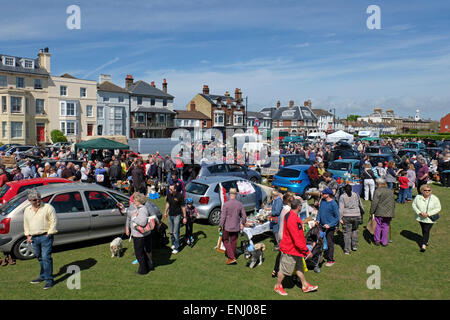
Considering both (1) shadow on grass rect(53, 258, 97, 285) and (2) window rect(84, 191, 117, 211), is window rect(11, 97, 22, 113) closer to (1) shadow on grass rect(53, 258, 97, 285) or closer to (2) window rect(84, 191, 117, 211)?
(2) window rect(84, 191, 117, 211)

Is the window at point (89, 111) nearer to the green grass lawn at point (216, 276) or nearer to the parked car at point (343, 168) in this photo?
the parked car at point (343, 168)

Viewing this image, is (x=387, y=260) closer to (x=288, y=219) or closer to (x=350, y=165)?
(x=288, y=219)

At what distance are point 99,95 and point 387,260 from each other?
171 feet

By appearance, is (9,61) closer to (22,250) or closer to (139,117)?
(139,117)

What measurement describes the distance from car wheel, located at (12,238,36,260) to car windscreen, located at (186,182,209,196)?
505 cm

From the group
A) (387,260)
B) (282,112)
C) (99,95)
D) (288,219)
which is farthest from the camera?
(282,112)

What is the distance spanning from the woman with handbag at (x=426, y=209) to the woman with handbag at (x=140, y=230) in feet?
23.1

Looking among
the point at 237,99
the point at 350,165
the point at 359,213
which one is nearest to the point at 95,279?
the point at 359,213

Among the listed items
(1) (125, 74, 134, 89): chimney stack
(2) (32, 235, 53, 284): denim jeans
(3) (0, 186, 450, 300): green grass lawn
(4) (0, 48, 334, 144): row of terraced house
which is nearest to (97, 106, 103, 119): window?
(4) (0, 48, 334, 144): row of terraced house

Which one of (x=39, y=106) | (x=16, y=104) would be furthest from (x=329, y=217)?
(x=39, y=106)

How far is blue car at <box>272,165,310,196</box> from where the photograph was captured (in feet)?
46.5

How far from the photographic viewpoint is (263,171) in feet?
67.0

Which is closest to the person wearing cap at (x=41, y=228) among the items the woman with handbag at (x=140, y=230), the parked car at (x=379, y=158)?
the woman with handbag at (x=140, y=230)

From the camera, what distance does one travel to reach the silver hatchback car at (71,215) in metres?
7.71
